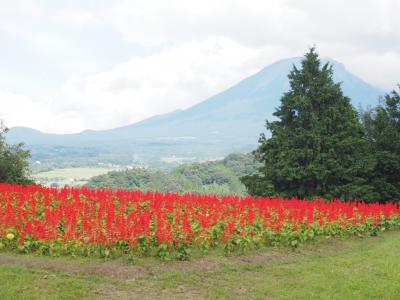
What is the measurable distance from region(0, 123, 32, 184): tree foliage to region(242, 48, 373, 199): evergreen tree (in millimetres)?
11833

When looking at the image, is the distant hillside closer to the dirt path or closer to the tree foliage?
the tree foliage

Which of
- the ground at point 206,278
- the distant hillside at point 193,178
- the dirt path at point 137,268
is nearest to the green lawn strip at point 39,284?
the ground at point 206,278

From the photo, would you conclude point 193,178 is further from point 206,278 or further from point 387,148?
point 206,278

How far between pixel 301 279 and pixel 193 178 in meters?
75.7

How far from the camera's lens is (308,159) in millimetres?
23203

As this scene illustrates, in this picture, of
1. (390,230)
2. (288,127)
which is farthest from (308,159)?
(390,230)

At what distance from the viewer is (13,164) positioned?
25.4 meters

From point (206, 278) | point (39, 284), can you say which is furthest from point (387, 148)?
point (39, 284)

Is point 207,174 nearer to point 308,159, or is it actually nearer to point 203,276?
point 308,159

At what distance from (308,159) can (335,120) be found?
104 inches

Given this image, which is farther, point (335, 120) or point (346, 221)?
point (335, 120)

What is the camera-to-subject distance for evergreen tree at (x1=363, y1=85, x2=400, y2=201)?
2367 centimetres

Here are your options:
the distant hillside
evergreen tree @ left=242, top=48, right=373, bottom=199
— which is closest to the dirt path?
evergreen tree @ left=242, top=48, right=373, bottom=199

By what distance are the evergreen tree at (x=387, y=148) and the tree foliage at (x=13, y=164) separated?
18.1 m
